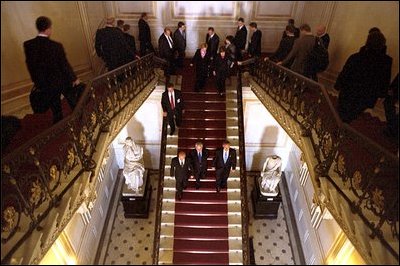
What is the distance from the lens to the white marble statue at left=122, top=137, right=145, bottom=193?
659 centimetres

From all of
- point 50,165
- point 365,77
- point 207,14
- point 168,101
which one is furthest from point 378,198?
point 207,14

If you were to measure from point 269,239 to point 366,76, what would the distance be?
13.9 feet

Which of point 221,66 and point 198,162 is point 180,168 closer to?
point 198,162

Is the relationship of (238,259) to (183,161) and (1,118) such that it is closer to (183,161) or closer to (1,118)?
(183,161)

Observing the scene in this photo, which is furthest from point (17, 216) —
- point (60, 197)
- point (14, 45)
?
point (14, 45)

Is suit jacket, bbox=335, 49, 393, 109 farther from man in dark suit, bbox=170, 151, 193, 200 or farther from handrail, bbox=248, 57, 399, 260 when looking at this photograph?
man in dark suit, bbox=170, 151, 193, 200

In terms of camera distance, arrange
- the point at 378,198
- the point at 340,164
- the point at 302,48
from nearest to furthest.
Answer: the point at 378,198, the point at 340,164, the point at 302,48

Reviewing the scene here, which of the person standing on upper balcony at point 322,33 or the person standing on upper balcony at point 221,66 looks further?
the person standing on upper balcony at point 221,66

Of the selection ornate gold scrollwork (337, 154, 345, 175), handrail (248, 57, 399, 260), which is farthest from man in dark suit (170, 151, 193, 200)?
ornate gold scrollwork (337, 154, 345, 175)

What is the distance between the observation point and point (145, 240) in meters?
6.50

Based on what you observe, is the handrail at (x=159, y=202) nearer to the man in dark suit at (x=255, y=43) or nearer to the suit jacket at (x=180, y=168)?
the suit jacket at (x=180, y=168)

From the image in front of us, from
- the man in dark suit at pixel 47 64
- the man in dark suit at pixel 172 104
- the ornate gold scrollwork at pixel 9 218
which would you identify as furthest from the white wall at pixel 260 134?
the ornate gold scrollwork at pixel 9 218

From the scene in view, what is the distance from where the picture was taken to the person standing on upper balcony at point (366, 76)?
321cm

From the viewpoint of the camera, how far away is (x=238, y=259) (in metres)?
5.41
